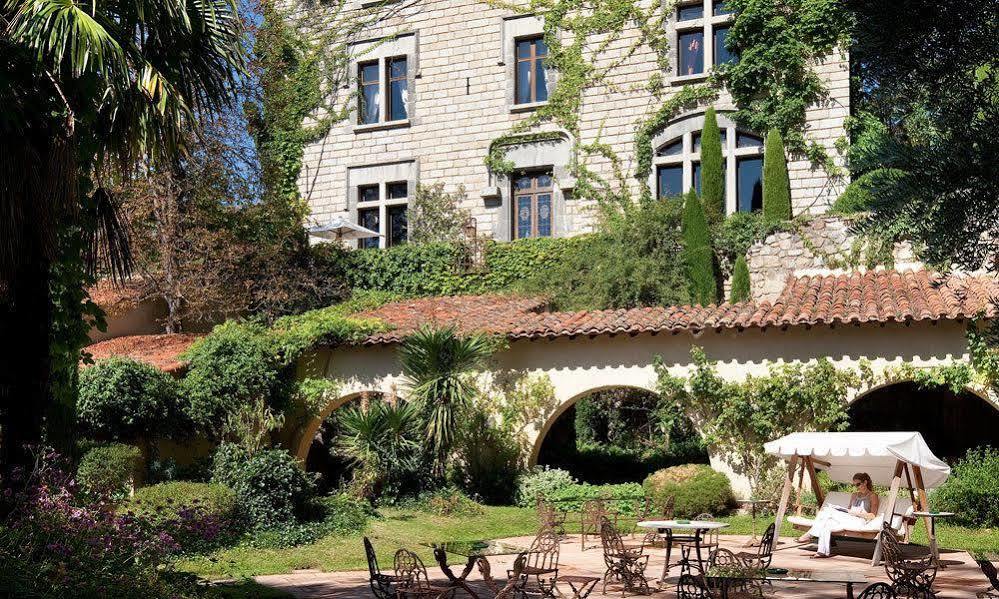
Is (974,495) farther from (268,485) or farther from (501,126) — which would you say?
(501,126)

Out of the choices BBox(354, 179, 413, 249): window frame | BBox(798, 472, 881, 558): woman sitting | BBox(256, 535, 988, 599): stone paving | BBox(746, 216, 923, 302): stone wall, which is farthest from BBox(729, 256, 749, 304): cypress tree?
BBox(354, 179, 413, 249): window frame

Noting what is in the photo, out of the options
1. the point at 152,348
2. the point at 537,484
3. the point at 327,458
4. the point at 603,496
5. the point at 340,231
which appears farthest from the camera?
the point at 340,231

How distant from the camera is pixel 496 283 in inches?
985

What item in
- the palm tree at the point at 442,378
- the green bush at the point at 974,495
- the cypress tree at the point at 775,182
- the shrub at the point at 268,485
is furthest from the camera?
the cypress tree at the point at 775,182

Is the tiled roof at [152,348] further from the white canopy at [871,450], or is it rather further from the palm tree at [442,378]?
the white canopy at [871,450]

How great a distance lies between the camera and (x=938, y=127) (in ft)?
22.9

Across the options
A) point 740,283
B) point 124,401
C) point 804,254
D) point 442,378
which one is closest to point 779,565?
point 442,378

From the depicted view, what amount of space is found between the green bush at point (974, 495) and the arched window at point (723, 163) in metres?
9.72

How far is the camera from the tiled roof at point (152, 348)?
1916 cm

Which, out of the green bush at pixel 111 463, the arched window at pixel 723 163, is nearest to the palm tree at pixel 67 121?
the green bush at pixel 111 463

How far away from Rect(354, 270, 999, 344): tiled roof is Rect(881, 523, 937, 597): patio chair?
465cm

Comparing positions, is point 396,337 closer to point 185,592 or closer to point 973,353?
point 973,353

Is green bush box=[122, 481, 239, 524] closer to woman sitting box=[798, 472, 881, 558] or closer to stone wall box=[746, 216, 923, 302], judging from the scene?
woman sitting box=[798, 472, 881, 558]

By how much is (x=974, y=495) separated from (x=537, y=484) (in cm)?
700
